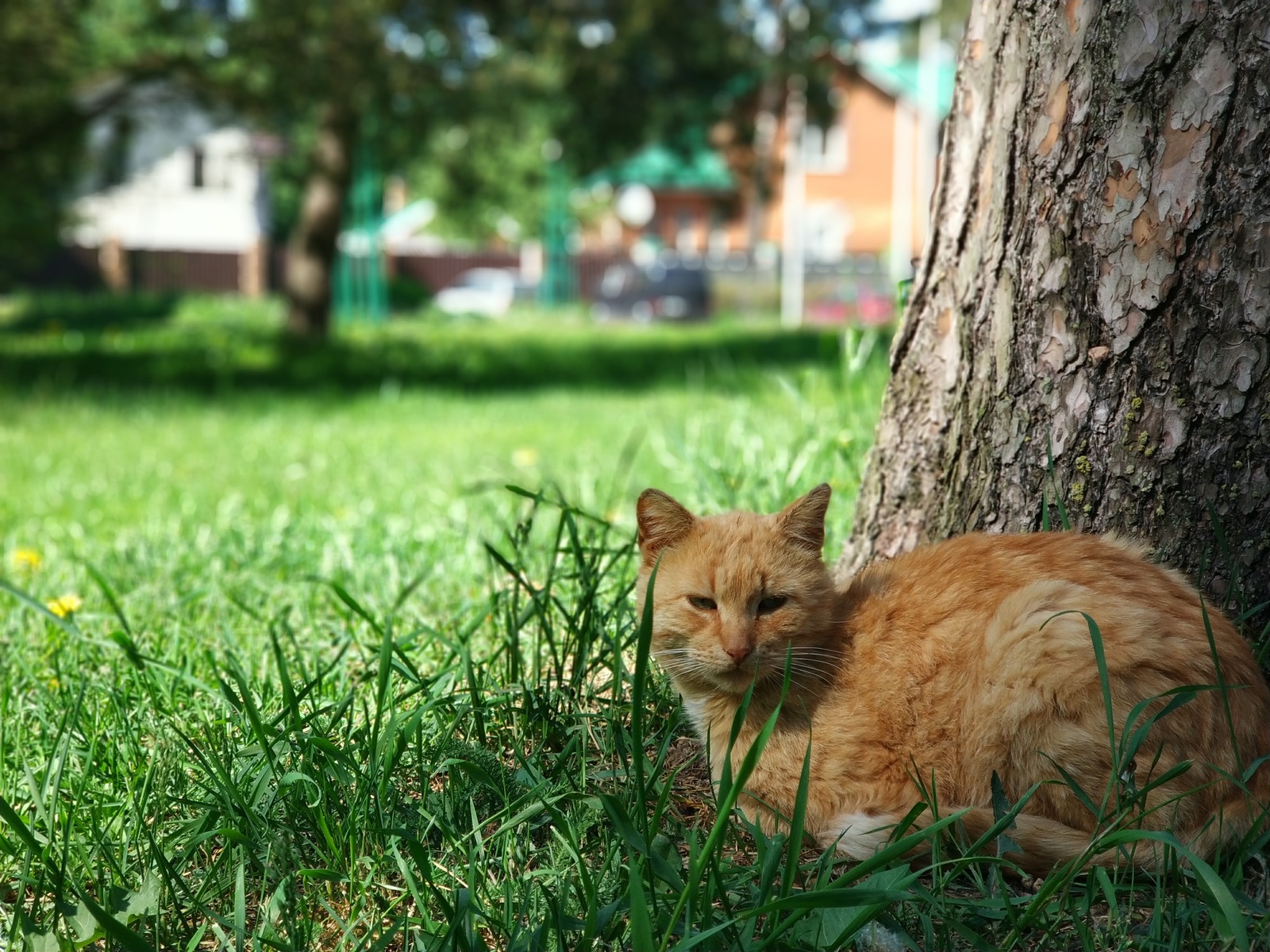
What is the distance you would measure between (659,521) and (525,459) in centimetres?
397

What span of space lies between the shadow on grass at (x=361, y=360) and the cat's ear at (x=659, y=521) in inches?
273

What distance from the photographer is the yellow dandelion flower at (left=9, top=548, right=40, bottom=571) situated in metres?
3.82

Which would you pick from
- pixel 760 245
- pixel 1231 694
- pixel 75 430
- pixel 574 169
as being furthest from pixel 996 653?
pixel 760 245

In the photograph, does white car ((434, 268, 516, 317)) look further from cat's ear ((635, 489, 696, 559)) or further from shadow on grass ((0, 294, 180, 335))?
cat's ear ((635, 489, 696, 559))

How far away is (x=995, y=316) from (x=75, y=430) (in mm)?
7335

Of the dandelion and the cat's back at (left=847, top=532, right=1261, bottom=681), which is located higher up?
the cat's back at (left=847, top=532, right=1261, bottom=681)

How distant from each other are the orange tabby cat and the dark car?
25.4m

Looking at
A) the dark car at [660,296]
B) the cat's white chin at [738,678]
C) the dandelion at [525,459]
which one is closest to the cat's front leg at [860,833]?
the cat's white chin at [738,678]

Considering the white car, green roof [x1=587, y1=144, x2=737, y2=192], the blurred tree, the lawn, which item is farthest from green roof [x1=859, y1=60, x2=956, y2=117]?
the lawn

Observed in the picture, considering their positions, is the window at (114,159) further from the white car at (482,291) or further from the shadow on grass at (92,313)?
the white car at (482,291)

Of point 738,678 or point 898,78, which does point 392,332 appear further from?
point 898,78

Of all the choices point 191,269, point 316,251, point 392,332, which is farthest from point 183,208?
point 316,251

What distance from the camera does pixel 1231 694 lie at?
1908 mm

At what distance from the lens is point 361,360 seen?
12.5 metres
